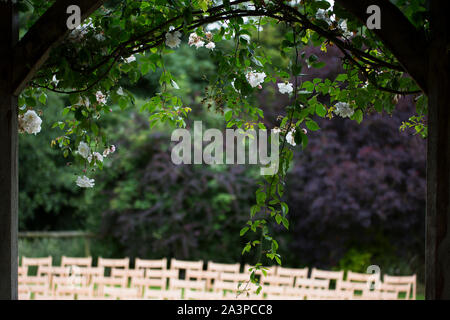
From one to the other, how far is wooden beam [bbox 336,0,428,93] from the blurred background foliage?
705cm

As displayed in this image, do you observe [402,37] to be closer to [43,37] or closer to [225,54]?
[225,54]

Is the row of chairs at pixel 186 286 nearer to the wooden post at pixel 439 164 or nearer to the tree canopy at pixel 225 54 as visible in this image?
the tree canopy at pixel 225 54

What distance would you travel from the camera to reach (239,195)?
9.86 m

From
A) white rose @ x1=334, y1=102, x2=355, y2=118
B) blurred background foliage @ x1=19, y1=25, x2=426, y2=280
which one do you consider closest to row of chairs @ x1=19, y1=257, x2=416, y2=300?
blurred background foliage @ x1=19, y1=25, x2=426, y2=280

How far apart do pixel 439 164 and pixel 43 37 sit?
4.58 feet

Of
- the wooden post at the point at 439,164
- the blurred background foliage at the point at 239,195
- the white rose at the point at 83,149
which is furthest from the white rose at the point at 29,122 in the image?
the blurred background foliage at the point at 239,195

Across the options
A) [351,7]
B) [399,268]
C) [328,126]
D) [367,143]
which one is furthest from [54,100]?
[351,7]

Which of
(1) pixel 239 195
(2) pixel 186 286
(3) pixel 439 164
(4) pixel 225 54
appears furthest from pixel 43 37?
(1) pixel 239 195

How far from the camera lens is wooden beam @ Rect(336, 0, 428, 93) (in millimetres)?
1532

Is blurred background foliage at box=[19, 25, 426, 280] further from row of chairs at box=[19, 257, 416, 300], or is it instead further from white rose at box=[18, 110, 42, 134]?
white rose at box=[18, 110, 42, 134]

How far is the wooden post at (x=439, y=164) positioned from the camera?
1.47 m
